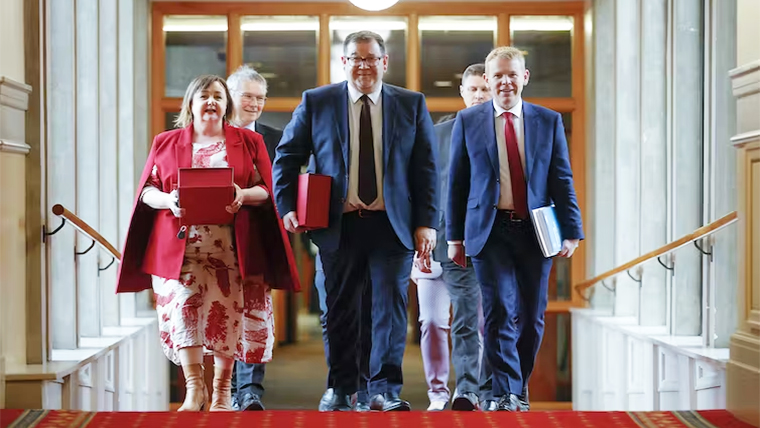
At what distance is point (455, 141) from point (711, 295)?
5.46ft

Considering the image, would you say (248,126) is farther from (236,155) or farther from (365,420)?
(365,420)

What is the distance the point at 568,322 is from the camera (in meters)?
9.48

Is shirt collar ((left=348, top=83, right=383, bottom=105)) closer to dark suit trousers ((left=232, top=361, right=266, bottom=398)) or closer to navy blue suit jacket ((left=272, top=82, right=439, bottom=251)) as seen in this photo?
navy blue suit jacket ((left=272, top=82, right=439, bottom=251))

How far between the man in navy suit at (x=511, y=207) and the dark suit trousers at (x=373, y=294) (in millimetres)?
382

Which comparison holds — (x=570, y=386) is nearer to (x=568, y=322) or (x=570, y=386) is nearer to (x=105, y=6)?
(x=568, y=322)

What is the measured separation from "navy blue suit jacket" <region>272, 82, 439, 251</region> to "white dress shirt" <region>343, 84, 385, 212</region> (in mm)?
26

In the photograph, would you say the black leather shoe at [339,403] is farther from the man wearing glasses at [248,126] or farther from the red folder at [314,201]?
the red folder at [314,201]

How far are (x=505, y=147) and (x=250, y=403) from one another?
173cm

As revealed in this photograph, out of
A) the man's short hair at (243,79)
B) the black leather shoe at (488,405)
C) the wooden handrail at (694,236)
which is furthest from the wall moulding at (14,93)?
the wooden handrail at (694,236)

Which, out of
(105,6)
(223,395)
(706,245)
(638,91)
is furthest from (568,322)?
(223,395)

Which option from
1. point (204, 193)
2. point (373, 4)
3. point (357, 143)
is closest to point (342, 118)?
point (357, 143)

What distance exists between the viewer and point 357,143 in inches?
202

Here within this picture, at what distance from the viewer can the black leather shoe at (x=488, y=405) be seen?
16.9 feet

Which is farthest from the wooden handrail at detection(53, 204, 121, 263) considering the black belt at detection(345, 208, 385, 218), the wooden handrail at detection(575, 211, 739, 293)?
the wooden handrail at detection(575, 211, 739, 293)
